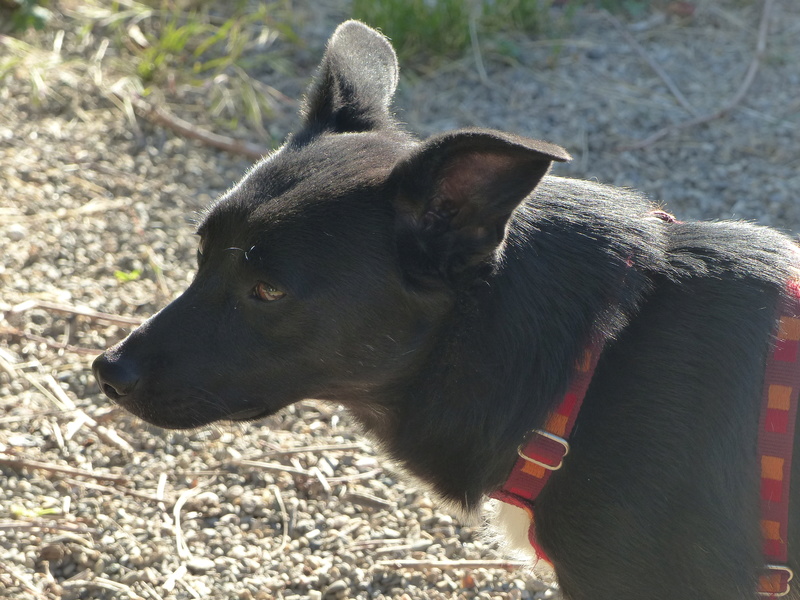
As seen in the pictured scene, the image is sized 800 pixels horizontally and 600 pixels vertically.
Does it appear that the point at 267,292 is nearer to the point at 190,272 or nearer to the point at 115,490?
the point at 115,490

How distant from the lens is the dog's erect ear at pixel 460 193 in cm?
204

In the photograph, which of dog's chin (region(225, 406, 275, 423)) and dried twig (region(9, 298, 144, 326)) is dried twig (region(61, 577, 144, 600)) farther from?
dried twig (region(9, 298, 144, 326))

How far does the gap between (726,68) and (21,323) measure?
4.61 metres

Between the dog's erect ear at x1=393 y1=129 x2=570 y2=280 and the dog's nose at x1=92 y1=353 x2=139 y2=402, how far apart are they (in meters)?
0.80

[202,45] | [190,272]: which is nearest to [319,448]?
[190,272]

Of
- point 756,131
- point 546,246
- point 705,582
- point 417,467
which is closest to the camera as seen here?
point 705,582

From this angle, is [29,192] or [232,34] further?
[232,34]

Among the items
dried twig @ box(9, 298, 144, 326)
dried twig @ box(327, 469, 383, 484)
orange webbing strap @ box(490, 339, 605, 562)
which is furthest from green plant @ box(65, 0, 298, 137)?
orange webbing strap @ box(490, 339, 605, 562)

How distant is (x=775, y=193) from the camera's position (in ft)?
16.3

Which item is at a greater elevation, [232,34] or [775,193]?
[775,193]

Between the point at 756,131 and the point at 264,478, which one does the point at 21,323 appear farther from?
the point at 756,131

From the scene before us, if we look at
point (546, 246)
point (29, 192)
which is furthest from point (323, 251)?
point (29, 192)

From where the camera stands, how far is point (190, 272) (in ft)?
14.5

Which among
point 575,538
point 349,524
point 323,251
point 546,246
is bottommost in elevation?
point 349,524
